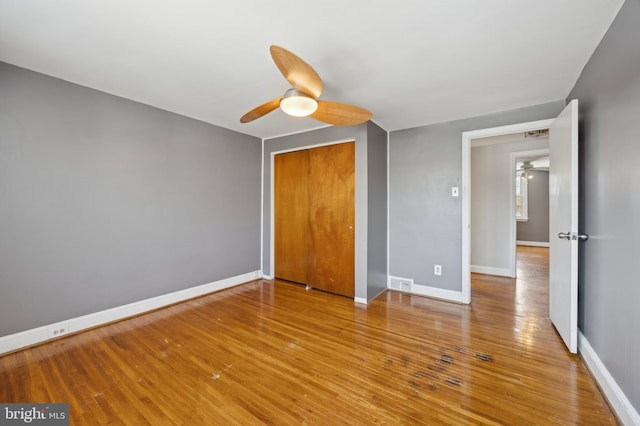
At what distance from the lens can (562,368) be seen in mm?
1825

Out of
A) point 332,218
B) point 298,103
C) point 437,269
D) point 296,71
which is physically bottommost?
point 437,269

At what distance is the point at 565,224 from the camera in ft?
6.81

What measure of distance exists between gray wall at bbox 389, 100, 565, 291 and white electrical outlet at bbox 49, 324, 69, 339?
358cm

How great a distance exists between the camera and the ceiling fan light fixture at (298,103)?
5.74 ft

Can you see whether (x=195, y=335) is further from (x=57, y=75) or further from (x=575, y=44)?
(x=575, y=44)

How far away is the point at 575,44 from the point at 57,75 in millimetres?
4050

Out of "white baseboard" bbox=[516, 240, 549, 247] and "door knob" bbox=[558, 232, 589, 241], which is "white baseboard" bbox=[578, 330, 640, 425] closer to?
"door knob" bbox=[558, 232, 589, 241]

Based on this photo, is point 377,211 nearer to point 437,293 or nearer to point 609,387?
point 437,293

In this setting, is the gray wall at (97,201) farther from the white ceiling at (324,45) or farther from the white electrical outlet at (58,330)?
the white ceiling at (324,45)

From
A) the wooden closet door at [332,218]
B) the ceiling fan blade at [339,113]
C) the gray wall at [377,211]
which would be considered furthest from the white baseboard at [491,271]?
the ceiling fan blade at [339,113]

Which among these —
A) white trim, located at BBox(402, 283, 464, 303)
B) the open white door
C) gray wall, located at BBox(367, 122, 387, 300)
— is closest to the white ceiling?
the open white door

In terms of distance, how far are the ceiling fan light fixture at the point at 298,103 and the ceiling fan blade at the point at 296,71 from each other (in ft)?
0.16

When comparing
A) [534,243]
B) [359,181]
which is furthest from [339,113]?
[534,243]

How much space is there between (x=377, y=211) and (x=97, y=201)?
10.2ft
